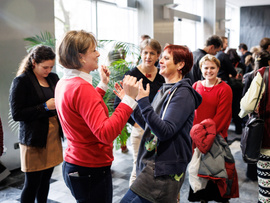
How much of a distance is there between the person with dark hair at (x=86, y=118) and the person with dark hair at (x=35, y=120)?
Answer: 0.85 m

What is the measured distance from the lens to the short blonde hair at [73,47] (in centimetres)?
158

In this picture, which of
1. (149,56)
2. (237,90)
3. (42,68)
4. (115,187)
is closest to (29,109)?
(42,68)

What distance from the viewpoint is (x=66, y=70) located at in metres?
1.65

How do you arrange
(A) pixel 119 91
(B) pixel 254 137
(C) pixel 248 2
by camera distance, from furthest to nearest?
(C) pixel 248 2 < (B) pixel 254 137 < (A) pixel 119 91

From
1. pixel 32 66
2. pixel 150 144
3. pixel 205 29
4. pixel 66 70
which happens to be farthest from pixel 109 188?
pixel 205 29

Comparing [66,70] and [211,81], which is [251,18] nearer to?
[211,81]

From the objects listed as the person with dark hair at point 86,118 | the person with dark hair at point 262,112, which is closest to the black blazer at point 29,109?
the person with dark hair at point 86,118

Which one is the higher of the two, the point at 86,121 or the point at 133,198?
the point at 86,121

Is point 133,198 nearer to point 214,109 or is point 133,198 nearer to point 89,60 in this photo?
point 89,60

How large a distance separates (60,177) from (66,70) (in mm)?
2614

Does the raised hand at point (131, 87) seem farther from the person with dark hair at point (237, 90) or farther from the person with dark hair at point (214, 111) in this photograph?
the person with dark hair at point (237, 90)

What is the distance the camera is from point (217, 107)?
9.70ft

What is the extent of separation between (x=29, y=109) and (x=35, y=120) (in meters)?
0.11

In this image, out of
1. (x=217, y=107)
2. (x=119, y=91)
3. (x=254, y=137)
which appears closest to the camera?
(x=119, y=91)
